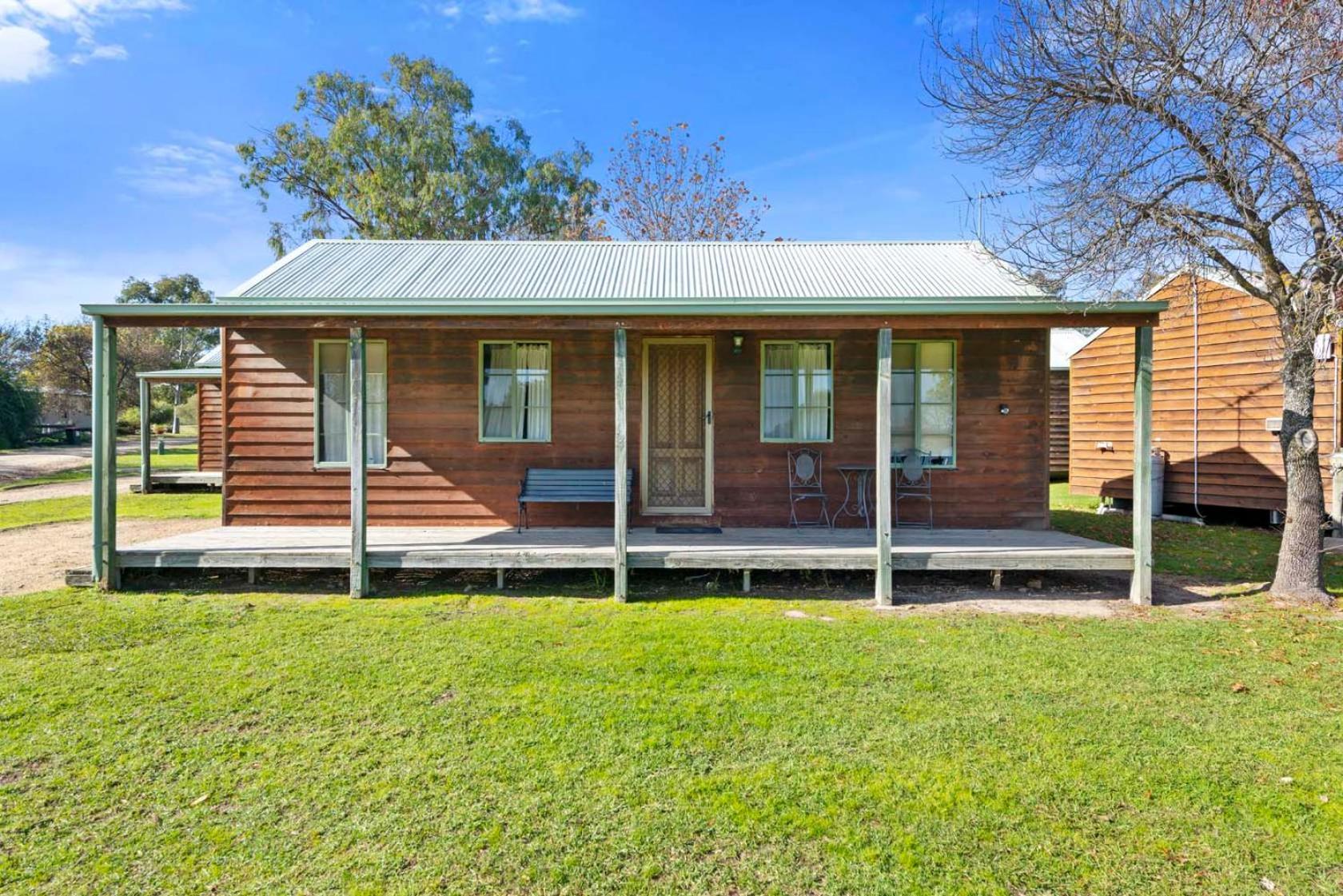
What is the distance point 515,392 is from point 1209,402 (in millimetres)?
10214

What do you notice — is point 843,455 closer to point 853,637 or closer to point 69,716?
point 853,637

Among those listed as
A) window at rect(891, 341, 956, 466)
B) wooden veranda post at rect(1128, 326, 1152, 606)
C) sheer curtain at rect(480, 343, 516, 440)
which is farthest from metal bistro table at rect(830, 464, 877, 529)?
sheer curtain at rect(480, 343, 516, 440)

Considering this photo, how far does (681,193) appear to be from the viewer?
21.4 meters

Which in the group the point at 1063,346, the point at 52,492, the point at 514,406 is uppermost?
the point at 1063,346

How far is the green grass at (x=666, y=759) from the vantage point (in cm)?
230

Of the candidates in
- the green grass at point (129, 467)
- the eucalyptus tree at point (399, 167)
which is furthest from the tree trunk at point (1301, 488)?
the eucalyptus tree at point (399, 167)

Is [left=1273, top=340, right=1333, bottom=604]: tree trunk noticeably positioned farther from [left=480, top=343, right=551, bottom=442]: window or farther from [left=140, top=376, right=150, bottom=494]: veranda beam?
[left=140, top=376, right=150, bottom=494]: veranda beam

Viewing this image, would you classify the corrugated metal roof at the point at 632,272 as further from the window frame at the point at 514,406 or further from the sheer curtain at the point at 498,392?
the sheer curtain at the point at 498,392

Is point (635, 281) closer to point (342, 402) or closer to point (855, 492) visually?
point (855, 492)

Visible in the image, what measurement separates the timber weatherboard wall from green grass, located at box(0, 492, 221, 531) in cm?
366

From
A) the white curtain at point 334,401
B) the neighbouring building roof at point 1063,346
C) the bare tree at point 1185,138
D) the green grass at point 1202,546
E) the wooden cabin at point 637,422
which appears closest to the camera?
the bare tree at point 1185,138

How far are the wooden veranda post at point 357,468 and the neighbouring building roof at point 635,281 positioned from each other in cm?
41

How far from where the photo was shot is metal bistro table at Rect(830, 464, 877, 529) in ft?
24.6

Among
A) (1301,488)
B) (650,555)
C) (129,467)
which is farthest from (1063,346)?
(129,467)
